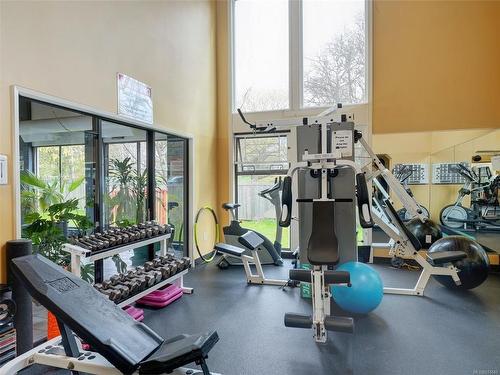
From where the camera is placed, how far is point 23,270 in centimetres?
157

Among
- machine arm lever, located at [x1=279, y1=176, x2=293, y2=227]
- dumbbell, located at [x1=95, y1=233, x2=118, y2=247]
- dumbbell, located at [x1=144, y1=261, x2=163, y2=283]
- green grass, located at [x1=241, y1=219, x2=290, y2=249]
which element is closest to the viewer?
dumbbell, located at [x1=95, y1=233, x2=118, y2=247]

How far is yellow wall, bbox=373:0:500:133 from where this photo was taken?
15.7ft

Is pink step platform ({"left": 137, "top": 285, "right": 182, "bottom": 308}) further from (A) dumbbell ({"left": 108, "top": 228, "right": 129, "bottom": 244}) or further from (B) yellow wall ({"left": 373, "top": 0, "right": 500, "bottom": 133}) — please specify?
(B) yellow wall ({"left": 373, "top": 0, "right": 500, "bottom": 133})

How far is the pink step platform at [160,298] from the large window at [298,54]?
3608 millimetres

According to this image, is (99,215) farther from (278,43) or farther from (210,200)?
(278,43)

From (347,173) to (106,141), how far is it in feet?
8.68

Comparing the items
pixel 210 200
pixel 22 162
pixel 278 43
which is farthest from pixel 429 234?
pixel 22 162

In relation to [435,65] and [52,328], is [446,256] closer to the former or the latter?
[435,65]

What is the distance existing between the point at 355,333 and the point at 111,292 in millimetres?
2160

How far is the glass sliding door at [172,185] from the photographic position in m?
4.43

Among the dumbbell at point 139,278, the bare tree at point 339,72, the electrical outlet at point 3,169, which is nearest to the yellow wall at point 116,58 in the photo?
the electrical outlet at point 3,169

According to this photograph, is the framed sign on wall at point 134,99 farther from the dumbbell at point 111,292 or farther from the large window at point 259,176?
the large window at point 259,176

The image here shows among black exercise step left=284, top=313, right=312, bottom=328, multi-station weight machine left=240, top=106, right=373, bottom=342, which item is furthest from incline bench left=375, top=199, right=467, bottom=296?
black exercise step left=284, top=313, right=312, bottom=328

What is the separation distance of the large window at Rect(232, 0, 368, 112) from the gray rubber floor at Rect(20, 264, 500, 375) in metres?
A: 3.34
